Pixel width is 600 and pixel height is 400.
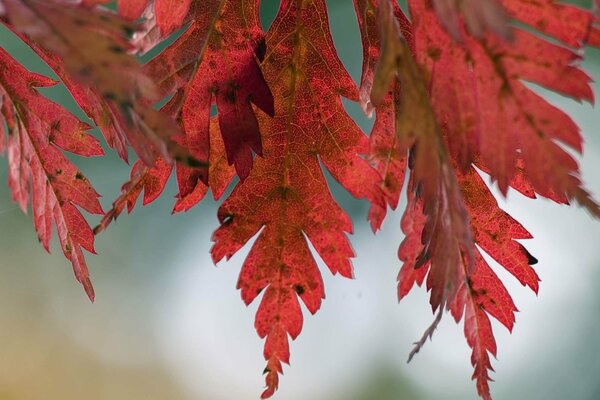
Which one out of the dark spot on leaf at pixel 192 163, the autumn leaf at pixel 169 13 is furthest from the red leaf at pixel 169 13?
the dark spot on leaf at pixel 192 163

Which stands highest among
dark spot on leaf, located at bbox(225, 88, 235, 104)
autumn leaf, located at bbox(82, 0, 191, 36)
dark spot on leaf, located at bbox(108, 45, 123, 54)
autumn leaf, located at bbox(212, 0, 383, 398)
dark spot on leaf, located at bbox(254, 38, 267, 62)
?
dark spot on leaf, located at bbox(108, 45, 123, 54)

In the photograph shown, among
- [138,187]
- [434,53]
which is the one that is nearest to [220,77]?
[138,187]

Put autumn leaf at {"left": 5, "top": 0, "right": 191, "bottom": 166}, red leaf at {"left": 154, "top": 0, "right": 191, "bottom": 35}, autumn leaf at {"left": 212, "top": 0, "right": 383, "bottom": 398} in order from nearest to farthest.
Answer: autumn leaf at {"left": 5, "top": 0, "right": 191, "bottom": 166} < red leaf at {"left": 154, "top": 0, "right": 191, "bottom": 35} < autumn leaf at {"left": 212, "top": 0, "right": 383, "bottom": 398}

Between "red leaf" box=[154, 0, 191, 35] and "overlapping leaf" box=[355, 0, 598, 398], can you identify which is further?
"red leaf" box=[154, 0, 191, 35]

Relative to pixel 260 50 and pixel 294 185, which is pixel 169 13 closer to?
pixel 260 50

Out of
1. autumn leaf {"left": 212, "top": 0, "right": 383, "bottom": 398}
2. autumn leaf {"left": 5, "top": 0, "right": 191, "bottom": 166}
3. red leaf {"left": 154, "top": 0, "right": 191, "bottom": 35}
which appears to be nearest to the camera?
autumn leaf {"left": 5, "top": 0, "right": 191, "bottom": 166}

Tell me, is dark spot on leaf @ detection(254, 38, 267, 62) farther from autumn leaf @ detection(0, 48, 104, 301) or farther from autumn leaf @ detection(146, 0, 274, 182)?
autumn leaf @ detection(0, 48, 104, 301)

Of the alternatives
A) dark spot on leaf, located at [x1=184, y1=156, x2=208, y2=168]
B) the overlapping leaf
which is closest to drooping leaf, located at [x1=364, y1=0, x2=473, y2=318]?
the overlapping leaf
